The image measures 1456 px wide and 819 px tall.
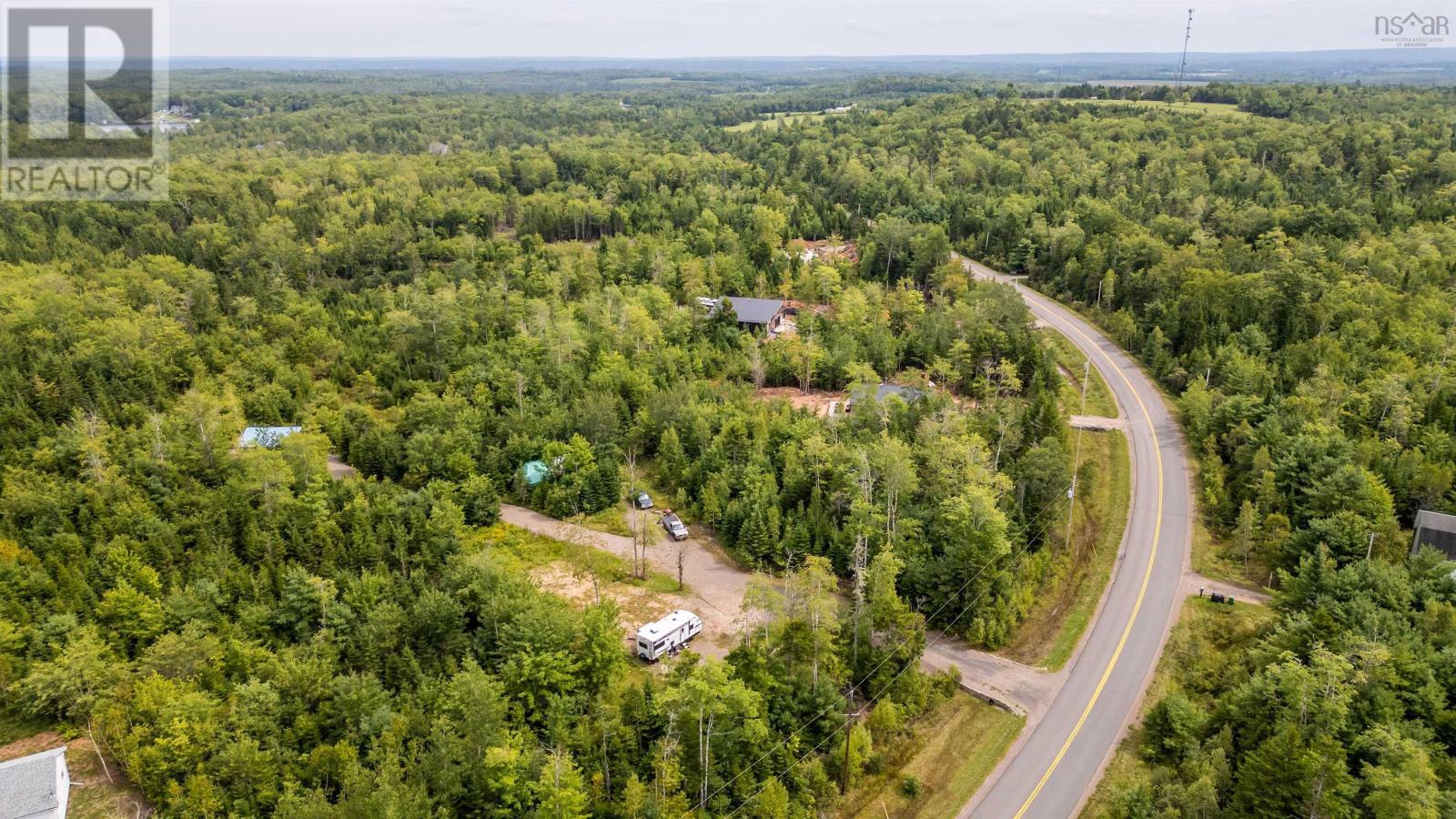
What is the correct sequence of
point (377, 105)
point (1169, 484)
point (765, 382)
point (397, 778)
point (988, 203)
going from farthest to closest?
point (377, 105), point (988, 203), point (765, 382), point (1169, 484), point (397, 778)

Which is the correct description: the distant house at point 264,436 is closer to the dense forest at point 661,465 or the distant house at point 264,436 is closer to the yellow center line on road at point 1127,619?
the dense forest at point 661,465

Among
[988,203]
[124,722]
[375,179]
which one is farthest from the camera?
[375,179]

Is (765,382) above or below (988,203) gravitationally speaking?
below

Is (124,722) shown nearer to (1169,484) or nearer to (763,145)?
(1169,484)

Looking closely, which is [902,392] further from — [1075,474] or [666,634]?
[666,634]

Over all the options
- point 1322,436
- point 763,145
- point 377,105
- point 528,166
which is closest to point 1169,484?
point 1322,436

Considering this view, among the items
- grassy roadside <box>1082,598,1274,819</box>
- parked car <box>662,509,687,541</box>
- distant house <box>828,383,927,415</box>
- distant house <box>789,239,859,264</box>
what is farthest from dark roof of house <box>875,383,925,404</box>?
distant house <box>789,239,859,264</box>
